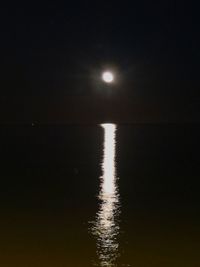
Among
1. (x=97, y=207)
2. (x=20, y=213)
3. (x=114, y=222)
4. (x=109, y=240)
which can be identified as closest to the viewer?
(x=109, y=240)

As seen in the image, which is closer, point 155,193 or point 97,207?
point 97,207

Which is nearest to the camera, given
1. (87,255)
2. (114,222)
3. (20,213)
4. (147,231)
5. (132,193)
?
(87,255)

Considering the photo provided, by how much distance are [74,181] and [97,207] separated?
1031 centimetres

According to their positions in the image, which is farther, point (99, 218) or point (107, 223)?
point (99, 218)

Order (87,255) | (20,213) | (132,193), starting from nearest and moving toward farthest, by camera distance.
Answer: (87,255)
(20,213)
(132,193)

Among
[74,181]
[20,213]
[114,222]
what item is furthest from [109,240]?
[74,181]

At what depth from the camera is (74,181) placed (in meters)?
32.7

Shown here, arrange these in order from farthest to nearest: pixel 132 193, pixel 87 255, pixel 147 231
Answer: pixel 132 193 < pixel 147 231 < pixel 87 255

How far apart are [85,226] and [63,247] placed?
292 centimetres

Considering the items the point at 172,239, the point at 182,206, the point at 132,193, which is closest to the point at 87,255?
the point at 172,239

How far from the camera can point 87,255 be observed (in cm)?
1498

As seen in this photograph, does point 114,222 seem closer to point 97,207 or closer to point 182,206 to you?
point 97,207

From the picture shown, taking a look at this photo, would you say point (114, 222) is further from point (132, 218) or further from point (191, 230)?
point (191, 230)

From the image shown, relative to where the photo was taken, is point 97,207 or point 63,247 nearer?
point 63,247
